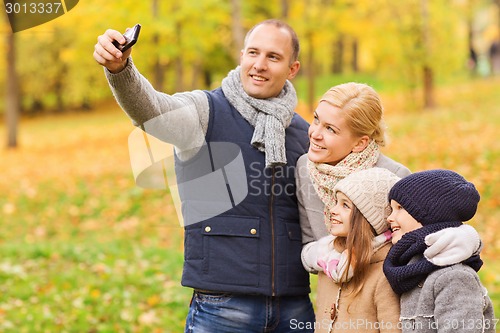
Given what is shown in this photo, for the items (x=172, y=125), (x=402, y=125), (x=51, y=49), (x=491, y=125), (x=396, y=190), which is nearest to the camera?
(x=396, y=190)

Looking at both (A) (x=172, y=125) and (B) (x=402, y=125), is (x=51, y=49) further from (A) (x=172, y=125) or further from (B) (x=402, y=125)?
(A) (x=172, y=125)

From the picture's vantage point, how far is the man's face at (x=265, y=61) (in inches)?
115

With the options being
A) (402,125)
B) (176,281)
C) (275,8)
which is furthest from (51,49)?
(176,281)

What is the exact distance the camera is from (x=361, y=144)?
273cm

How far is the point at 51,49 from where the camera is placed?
101 feet

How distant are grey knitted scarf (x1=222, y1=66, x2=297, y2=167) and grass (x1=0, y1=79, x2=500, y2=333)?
3.22m

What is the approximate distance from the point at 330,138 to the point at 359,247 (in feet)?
1.55

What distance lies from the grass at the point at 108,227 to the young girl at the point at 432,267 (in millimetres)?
3537

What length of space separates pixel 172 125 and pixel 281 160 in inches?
19.9

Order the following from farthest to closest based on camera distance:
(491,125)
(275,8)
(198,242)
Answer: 1. (275,8)
2. (491,125)
3. (198,242)

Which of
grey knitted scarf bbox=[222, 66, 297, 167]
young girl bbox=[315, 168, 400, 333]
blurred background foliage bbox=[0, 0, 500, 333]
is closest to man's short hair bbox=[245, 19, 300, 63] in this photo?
grey knitted scarf bbox=[222, 66, 297, 167]

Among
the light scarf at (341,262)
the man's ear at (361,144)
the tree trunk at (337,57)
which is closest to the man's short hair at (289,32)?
the man's ear at (361,144)

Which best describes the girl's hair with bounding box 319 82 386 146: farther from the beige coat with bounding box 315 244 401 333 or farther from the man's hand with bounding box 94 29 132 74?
the man's hand with bounding box 94 29 132 74

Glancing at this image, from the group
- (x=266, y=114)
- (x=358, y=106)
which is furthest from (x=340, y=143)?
(x=266, y=114)
